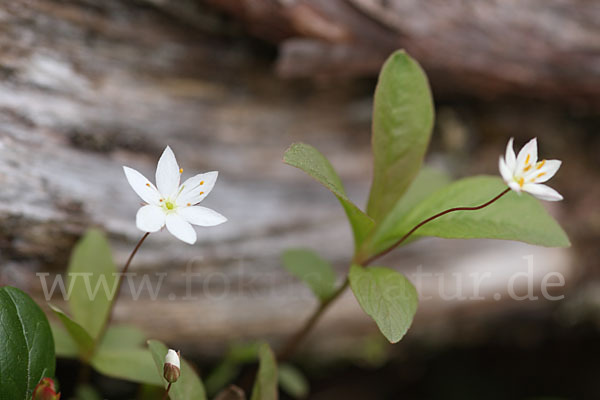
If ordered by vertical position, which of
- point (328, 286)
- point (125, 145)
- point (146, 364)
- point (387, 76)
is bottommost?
point (146, 364)

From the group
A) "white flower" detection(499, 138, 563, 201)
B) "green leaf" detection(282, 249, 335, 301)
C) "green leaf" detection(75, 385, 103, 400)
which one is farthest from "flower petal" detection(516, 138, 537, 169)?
"green leaf" detection(75, 385, 103, 400)

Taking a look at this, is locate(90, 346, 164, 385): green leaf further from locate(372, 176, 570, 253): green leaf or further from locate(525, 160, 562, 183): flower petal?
locate(525, 160, 562, 183): flower petal

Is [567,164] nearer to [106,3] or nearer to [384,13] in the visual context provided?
[384,13]

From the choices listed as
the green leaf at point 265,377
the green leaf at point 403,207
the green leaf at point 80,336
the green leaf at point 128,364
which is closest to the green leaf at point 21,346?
the green leaf at point 80,336

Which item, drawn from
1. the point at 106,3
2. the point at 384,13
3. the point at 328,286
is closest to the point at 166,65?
the point at 106,3

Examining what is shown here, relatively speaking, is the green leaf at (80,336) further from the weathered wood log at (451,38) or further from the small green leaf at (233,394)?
the weathered wood log at (451,38)
